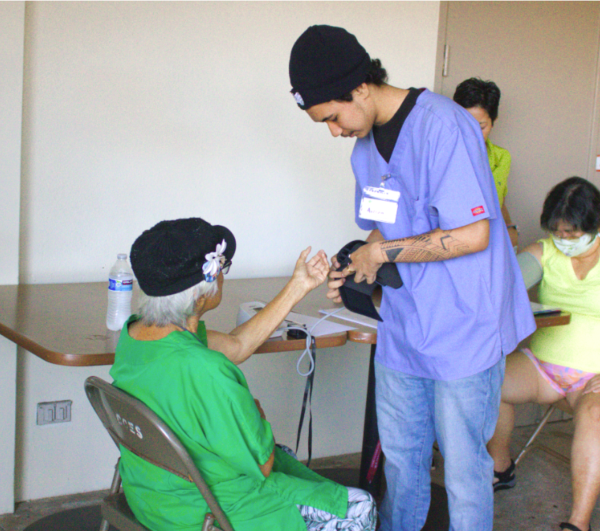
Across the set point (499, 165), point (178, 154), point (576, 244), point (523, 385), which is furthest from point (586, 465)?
point (178, 154)

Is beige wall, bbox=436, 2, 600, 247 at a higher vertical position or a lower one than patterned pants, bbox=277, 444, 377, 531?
higher

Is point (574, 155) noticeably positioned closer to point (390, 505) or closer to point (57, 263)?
point (390, 505)

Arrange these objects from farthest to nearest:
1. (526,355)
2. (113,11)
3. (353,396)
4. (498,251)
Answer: (353,396), (526,355), (113,11), (498,251)

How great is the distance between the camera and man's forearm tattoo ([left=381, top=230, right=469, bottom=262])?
1355mm

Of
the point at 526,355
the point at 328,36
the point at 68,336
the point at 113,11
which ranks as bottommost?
the point at 526,355

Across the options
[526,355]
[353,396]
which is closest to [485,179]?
[526,355]

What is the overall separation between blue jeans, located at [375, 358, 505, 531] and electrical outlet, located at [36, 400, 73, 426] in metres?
1.39

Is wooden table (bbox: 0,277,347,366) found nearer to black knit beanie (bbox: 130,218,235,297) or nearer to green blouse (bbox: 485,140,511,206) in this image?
black knit beanie (bbox: 130,218,235,297)

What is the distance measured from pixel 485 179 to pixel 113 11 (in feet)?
5.69

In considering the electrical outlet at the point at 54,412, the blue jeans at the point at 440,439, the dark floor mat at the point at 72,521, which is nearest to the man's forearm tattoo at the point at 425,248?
the blue jeans at the point at 440,439

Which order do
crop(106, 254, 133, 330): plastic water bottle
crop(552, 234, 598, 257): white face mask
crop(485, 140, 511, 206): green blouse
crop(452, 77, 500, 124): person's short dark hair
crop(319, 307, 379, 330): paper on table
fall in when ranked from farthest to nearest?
crop(485, 140, 511, 206): green blouse → crop(452, 77, 500, 124): person's short dark hair → crop(552, 234, 598, 257): white face mask → crop(319, 307, 379, 330): paper on table → crop(106, 254, 133, 330): plastic water bottle

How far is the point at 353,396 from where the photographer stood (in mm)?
3045

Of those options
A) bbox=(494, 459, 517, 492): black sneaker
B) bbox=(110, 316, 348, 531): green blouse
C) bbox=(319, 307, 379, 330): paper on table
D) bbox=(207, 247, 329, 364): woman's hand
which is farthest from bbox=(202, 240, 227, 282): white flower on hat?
bbox=(494, 459, 517, 492): black sneaker

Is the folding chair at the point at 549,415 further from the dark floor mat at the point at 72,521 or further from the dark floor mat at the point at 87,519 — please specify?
the dark floor mat at the point at 72,521
